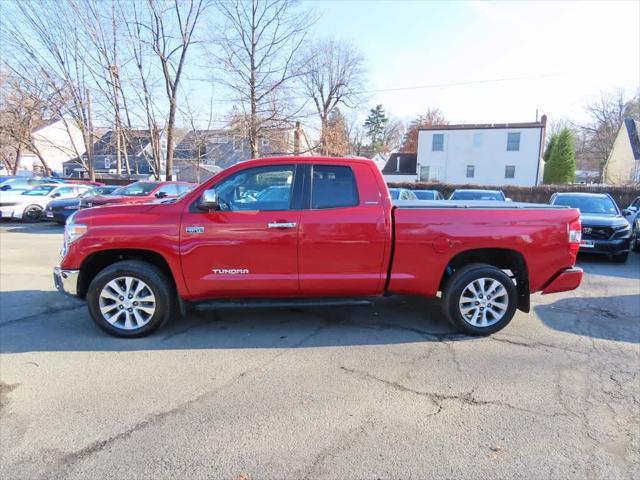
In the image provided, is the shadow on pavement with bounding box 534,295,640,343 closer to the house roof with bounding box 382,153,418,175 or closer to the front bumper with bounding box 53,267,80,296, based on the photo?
the front bumper with bounding box 53,267,80,296

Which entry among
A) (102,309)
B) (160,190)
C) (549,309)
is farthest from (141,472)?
(160,190)

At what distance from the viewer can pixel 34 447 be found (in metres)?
2.59

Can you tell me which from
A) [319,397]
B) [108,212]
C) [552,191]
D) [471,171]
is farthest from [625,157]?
[108,212]

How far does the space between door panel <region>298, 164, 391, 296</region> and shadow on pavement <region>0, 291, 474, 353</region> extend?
21.8 inches

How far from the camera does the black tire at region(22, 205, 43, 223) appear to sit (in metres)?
15.6

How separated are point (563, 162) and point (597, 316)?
34163 mm

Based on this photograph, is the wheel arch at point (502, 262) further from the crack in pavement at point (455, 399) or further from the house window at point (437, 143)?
the house window at point (437, 143)

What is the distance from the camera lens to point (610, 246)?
8.84 metres

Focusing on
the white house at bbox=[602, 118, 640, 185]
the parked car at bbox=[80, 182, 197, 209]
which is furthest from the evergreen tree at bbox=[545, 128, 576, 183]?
the parked car at bbox=[80, 182, 197, 209]

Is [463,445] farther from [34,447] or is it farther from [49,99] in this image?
[49,99]

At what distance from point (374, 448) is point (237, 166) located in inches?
119

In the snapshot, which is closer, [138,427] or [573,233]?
[138,427]

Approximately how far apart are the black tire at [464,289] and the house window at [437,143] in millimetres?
36045

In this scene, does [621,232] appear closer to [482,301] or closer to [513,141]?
[482,301]
